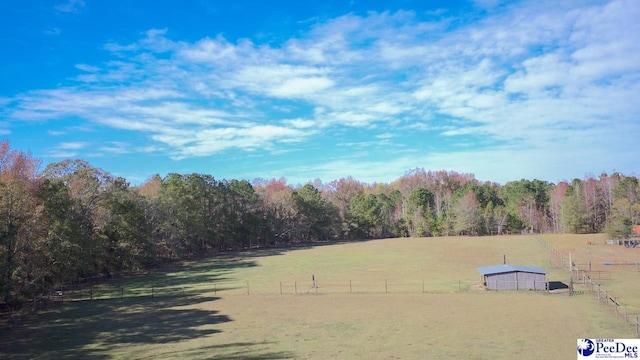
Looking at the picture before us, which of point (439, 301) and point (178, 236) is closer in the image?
point (439, 301)

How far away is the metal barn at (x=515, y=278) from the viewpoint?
4555cm

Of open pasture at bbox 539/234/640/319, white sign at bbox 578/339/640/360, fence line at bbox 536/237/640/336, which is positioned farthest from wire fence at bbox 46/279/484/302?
white sign at bbox 578/339/640/360

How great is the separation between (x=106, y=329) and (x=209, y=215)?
76.3 m

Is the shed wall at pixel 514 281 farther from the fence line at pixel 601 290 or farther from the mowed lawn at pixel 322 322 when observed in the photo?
the fence line at pixel 601 290

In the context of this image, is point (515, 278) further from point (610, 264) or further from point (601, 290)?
point (610, 264)

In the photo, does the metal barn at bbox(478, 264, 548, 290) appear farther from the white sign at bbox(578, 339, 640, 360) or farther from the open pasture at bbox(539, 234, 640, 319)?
the white sign at bbox(578, 339, 640, 360)

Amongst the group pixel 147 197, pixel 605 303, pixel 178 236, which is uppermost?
pixel 147 197

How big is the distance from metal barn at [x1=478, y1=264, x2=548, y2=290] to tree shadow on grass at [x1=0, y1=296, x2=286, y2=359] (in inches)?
1066

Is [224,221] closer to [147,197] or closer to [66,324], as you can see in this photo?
[147,197]

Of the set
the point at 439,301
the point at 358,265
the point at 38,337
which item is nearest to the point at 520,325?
the point at 439,301

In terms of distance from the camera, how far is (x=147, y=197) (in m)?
83.8

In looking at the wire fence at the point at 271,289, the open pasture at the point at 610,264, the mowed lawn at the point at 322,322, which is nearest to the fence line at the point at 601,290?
the open pasture at the point at 610,264

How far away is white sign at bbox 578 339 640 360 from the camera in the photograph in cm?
2100

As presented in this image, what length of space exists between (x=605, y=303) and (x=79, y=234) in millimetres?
54434
